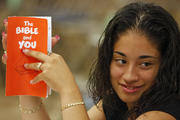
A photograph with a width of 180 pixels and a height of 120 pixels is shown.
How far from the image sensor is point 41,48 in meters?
1.11

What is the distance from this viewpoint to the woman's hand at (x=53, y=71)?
1.06 m

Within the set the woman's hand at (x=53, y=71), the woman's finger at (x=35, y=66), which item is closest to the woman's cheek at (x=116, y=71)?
the woman's hand at (x=53, y=71)

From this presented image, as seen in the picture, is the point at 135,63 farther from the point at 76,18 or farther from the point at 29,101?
the point at 76,18

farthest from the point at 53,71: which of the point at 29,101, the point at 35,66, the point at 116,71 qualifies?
the point at 29,101

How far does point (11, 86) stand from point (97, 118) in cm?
47

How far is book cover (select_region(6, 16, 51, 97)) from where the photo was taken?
3.62ft

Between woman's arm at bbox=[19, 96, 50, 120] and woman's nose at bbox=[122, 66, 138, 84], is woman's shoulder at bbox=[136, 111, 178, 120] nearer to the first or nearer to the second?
woman's nose at bbox=[122, 66, 138, 84]

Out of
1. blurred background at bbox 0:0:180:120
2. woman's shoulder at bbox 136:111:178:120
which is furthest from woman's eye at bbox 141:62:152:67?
blurred background at bbox 0:0:180:120

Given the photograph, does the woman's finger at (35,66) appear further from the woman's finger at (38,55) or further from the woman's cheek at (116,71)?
the woman's cheek at (116,71)

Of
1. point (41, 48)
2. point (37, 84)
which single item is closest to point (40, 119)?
point (37, 84)

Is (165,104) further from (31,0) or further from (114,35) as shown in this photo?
(31,0)

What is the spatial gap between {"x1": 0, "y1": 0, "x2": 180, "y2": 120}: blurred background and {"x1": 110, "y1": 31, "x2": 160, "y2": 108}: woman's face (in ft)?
7.17

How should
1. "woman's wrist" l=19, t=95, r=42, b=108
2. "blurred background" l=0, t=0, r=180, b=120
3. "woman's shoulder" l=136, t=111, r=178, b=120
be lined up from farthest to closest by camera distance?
"blurred background" l=0, t=0, r=180, b=120 < "woman's wrist" l=19, t=95, r=42, b=108 < "woman's shoulder" l=136, t=111, r=178, b=120

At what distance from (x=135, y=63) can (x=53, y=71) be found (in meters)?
0.28
